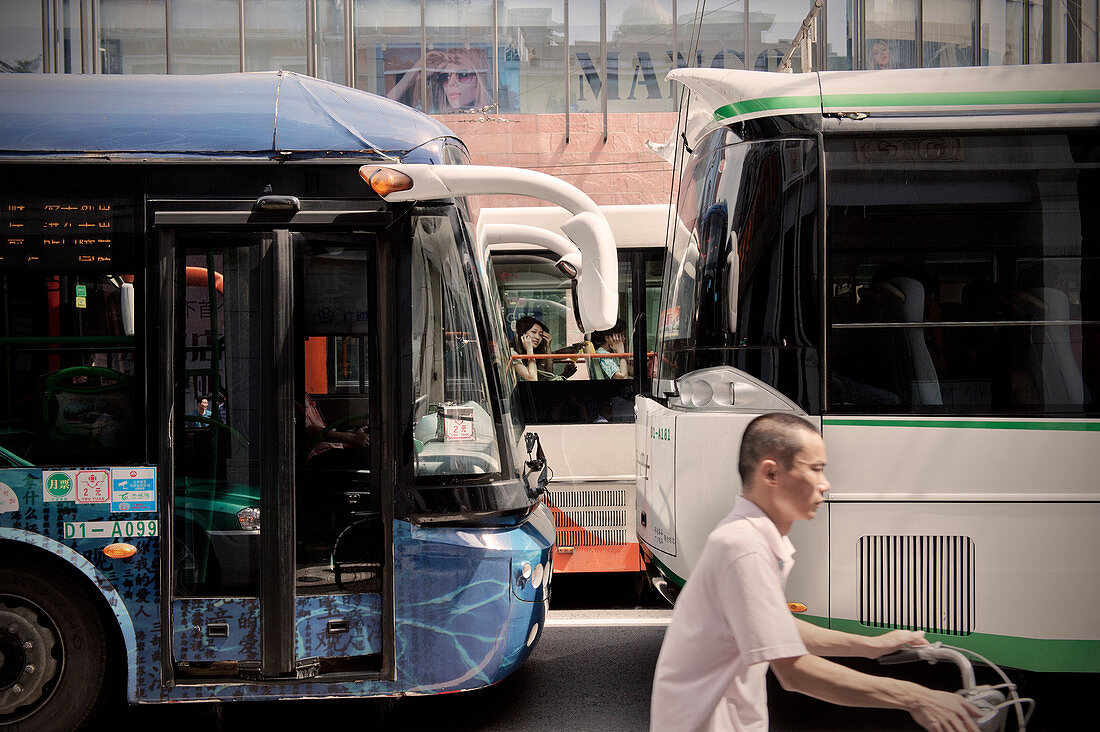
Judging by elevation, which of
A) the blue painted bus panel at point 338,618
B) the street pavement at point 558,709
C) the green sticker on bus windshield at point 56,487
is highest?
the green sticker on bus windshield at point 56,487

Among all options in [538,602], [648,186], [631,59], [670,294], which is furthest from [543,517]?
[631,59]

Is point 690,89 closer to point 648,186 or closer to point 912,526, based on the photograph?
point 912,526

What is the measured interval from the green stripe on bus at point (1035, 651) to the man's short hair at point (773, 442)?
250cm

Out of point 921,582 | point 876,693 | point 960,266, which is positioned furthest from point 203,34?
point 876,693

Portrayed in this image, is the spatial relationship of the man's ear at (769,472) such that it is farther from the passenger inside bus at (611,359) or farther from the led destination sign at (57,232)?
the passenger inside bus at (611,359)

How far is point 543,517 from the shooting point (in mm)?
5008

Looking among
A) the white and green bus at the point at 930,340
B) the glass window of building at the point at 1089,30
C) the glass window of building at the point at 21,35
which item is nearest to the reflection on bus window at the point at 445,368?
the white and green bus at the point at 930,340

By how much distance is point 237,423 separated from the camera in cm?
433

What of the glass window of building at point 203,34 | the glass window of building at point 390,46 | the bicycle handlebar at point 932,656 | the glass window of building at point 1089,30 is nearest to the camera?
the bicycle handlebar at point 932,656

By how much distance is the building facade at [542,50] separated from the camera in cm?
1386

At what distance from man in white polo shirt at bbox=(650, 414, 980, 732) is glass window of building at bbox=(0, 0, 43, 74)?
12468 millimetres

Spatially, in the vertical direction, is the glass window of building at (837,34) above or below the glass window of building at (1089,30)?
above

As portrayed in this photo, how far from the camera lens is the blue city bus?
4.23 metres

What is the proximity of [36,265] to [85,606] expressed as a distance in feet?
5.37
